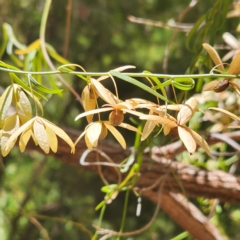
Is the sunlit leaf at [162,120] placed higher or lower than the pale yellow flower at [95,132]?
higher

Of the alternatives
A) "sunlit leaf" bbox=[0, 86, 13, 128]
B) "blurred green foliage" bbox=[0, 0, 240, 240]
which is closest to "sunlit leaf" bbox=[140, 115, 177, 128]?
"sunlit leaf" bbox=[0, 86, 13, 128]

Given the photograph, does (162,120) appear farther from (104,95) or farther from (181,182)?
(181,182)

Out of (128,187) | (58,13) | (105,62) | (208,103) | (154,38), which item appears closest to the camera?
(128,187)

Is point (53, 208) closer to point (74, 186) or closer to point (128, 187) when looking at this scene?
point (74, 186)

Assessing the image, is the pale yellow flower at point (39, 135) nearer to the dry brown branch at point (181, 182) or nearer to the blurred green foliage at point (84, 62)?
the dry brown branch at point (181, 182)

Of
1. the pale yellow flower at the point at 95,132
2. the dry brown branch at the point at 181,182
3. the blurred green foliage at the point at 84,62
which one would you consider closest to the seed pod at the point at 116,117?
the pale yellow flower at the point at 95,132

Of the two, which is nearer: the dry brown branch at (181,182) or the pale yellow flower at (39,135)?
the pale yellow flower at (39,135)

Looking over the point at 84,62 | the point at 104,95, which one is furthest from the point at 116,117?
the point at 84,62

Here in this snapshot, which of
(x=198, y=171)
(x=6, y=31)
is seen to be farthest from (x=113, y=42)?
(x=198, y=171)

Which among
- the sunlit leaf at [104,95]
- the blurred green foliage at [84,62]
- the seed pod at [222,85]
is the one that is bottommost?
the blurred green foliage at [84,62]

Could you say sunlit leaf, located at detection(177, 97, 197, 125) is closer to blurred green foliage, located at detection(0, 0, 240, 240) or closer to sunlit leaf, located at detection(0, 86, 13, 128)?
sunlit leaf, located at detection(0, 86, 13, 128)

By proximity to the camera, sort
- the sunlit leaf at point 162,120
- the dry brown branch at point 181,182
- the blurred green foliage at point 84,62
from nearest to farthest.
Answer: the sunlit leaf at point 162,120
the dry brown branch at point 181,182
the blurred green foliage at point 84,62
